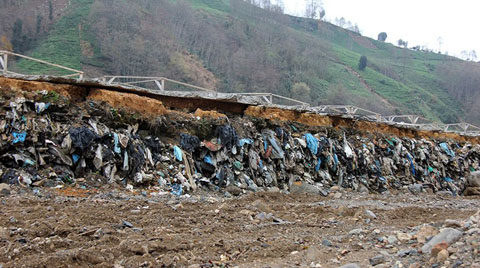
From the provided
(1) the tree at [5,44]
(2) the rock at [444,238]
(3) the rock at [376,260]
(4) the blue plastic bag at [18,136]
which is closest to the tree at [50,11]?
(1) the tree at [5,44]

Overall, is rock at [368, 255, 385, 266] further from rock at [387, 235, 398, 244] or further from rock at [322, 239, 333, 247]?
rock at [322, 239, 333, 247]

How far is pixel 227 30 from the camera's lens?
178 feet

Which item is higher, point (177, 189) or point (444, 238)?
point (444, 238)

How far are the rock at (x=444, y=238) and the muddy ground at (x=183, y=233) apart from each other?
14 centimetres

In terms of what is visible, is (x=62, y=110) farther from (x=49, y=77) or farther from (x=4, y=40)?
(x=4, y=40)

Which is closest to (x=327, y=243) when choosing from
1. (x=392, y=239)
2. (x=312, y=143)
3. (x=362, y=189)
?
(x=392, y=239)

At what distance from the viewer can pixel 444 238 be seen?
292cm

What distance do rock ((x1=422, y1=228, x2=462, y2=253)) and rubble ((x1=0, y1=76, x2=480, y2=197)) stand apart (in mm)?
4551

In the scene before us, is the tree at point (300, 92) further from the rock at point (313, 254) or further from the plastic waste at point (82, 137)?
the rock at point (313, 254)

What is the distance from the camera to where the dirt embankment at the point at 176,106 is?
21.7ft

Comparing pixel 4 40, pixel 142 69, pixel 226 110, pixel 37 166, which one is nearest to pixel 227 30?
pixel 142 69

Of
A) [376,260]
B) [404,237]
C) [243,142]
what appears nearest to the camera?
[376,260]

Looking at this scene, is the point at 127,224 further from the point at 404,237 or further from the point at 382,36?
the point at 382,36

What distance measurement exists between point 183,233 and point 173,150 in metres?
3.74
